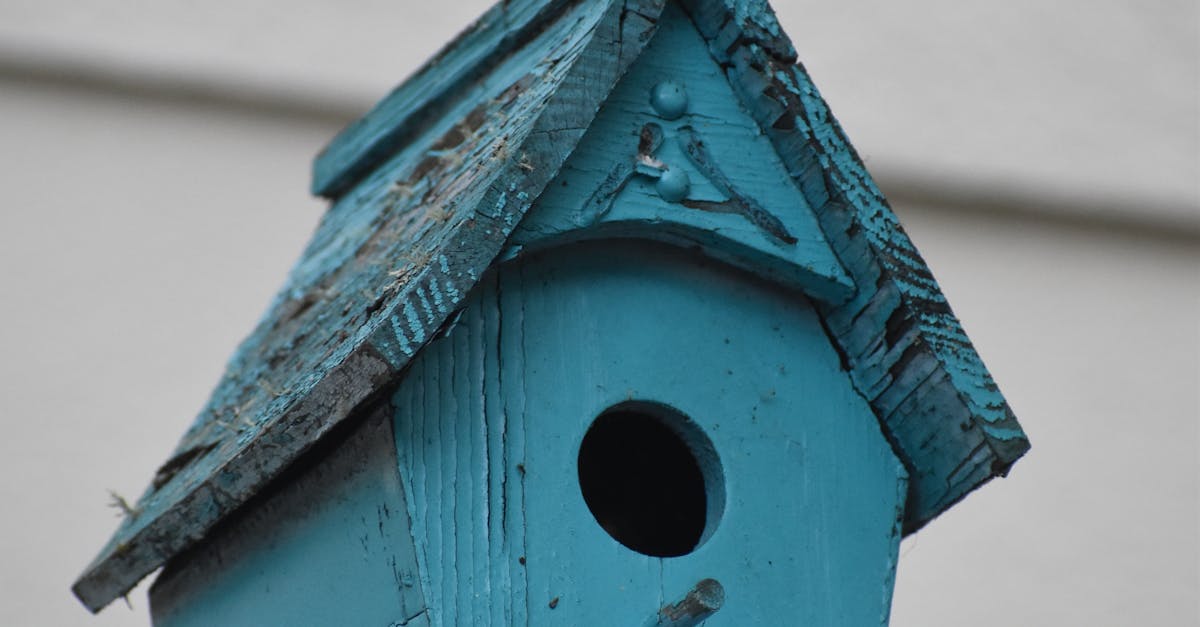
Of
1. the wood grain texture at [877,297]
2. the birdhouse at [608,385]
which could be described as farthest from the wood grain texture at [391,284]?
the wood grain texture at [877,297]

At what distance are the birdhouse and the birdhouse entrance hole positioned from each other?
8 centimetres

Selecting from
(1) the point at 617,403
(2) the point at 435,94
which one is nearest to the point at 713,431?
(1) the point at 617,403

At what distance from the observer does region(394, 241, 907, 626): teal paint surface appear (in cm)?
121

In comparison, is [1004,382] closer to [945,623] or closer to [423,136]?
[945,623]

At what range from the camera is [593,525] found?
1.25 meters

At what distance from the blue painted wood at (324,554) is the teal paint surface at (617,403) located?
27 millimetres

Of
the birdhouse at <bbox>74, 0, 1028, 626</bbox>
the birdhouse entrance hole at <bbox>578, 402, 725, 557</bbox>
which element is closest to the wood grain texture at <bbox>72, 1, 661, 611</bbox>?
the birdhouse at <bbox>74, 0, 1028, 626</bbox>

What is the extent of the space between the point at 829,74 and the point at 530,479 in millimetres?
1830

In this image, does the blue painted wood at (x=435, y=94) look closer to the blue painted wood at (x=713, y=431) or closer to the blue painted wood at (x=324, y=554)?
the blue painted wood at (x=713, y=431)

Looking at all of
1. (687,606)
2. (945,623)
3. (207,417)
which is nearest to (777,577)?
(687,606)

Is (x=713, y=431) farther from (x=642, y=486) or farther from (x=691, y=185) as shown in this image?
(x=642, y=486)

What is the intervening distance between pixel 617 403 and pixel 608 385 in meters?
0.02

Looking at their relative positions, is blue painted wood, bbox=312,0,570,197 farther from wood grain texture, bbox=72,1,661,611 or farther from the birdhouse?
the birdhouse

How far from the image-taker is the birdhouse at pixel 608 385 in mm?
1214
